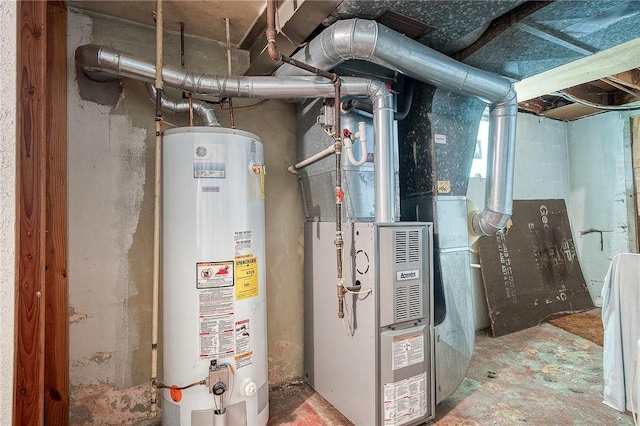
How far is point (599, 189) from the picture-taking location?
3697mm

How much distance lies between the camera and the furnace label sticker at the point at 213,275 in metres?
1.45

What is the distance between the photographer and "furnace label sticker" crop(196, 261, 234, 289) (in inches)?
57.0

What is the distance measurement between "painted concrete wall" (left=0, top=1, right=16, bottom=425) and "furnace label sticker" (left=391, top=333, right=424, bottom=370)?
4.72ft

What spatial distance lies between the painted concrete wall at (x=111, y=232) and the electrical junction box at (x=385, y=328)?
3.61ft

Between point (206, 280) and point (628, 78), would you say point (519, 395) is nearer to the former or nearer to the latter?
point (206, 280)

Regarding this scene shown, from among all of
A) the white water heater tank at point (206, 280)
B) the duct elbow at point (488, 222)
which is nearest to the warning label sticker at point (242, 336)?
the white water heater tank at point (206, 280)

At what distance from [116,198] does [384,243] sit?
4.79 feet

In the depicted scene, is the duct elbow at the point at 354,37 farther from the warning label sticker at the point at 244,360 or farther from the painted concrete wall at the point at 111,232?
the warning label sticker at the point at 244,360

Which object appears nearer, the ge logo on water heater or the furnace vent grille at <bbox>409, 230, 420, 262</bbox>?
the ge logo on water heater

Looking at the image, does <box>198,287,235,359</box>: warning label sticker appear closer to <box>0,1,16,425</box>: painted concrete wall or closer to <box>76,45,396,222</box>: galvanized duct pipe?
<box>0,1,16,425</box>: painted concrete wall

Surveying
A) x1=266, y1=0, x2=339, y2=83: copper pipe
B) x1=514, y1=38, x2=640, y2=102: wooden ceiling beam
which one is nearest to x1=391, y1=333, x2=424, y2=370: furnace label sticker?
x1=266, y1=0, x2=339, y2=83: copper pipe

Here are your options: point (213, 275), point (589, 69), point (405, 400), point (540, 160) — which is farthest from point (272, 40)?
point (540, 160)

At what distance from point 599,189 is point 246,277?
4.33 meters

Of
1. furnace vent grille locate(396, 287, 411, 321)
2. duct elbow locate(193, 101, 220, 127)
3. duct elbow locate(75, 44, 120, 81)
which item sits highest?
duct elbow locate(75, 44, 120, 81)
